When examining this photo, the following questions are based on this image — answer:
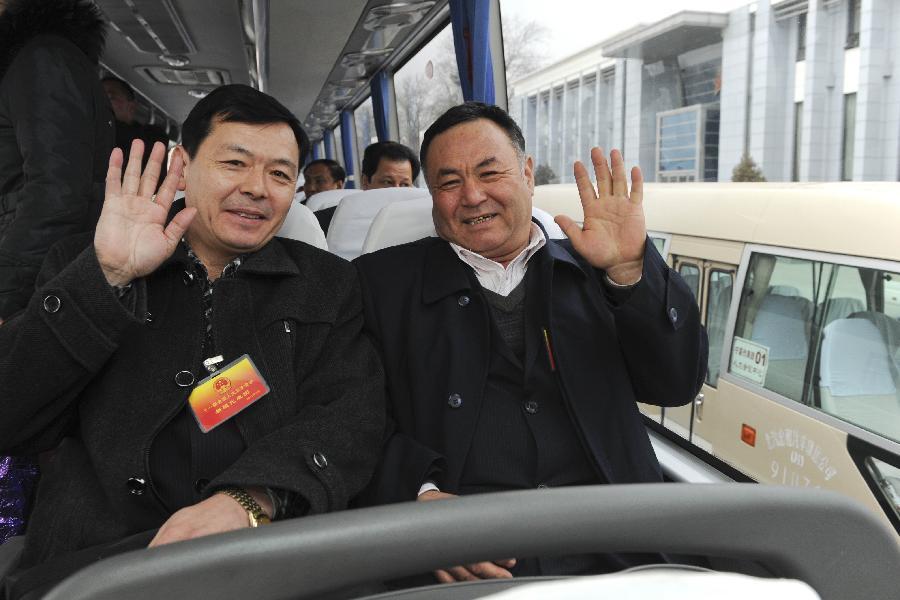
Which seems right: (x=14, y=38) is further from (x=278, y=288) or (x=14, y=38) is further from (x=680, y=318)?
(x=680, y=318)

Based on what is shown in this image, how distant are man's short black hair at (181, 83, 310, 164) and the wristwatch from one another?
73 centimetres

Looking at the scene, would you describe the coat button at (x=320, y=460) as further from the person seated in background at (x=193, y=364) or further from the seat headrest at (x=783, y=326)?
the seat headrest at (x=783, y=326)

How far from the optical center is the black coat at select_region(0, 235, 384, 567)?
124 cm

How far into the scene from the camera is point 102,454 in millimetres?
1349

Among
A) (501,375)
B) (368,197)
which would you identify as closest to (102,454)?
(501,375)

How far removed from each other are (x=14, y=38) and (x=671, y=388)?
Result: 1.83m

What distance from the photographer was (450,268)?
5.82 feet

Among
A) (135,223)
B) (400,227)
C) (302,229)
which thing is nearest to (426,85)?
(400,227)

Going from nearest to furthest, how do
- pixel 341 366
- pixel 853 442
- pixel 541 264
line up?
pixel 341 366, pixel 541 264, pixel 853 442

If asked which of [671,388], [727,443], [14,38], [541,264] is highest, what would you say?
[14,38]

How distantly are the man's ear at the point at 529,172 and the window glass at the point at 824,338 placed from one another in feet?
5.41

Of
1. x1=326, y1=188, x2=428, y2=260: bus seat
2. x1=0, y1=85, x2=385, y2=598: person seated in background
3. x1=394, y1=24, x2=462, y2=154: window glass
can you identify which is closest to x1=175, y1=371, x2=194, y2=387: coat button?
x1=0, y1=85, x2=385, y2=598: person seated in background

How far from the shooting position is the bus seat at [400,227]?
7.04 ft

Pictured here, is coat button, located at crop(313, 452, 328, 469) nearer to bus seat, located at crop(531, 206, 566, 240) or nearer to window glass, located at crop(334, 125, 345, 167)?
bus seat, located at crop(531, 206, 566, 240)
